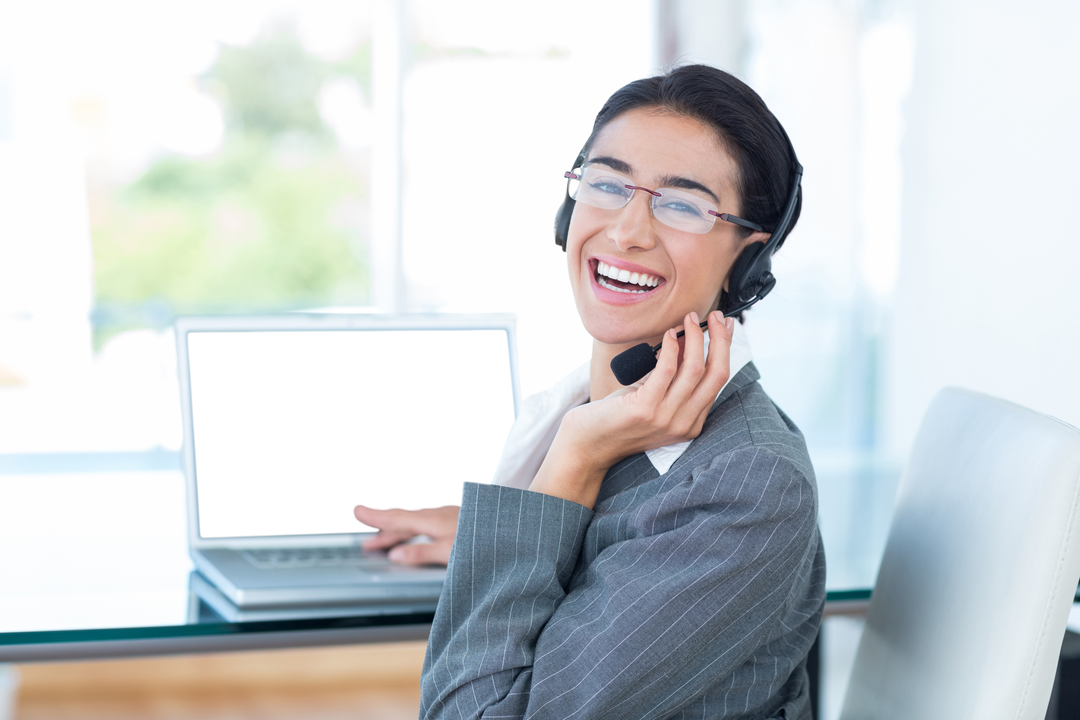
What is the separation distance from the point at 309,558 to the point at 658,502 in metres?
0.58

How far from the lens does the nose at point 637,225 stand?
1.15m

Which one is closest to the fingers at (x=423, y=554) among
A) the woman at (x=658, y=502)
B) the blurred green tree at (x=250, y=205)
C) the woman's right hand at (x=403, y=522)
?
the woman's right hand at (x=403, y=522)

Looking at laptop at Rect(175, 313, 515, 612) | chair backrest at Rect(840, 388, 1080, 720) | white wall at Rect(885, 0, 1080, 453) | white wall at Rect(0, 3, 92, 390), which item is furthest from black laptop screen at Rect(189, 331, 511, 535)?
white wall at Rect(0, 3, 92, 390)

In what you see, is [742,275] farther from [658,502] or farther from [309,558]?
[309,558]

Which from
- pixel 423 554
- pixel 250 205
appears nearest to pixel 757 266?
pixel 423 554

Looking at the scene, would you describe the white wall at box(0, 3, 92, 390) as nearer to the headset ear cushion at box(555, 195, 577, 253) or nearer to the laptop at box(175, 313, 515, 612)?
the laptop at box(175, 313, 515, 612)

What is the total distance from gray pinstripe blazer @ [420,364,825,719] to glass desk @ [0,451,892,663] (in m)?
0.22

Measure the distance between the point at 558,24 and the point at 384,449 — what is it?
307cm

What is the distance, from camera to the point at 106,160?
19.0 ft

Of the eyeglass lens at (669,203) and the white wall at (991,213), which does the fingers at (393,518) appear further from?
the white wall at (991,213)

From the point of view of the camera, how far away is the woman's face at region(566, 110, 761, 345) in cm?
115

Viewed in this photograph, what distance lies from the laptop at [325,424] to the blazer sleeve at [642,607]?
0.98ft

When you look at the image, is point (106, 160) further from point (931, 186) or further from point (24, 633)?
point (24, 633)

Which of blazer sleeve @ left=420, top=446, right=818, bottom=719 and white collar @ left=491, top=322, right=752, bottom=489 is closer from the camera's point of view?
blazer sleeve @ left=420, top=446, right=818, bottom=719
